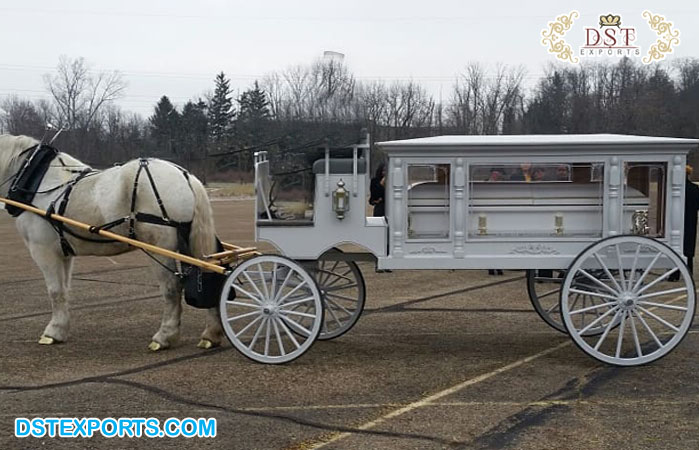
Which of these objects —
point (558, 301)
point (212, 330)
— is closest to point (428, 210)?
point (558, 301)

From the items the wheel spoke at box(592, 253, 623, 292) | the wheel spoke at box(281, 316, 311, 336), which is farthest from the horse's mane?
the wheel spoke at box(592, 253, 623, 292)

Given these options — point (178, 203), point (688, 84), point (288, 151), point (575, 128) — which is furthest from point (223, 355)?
point (688, 84)

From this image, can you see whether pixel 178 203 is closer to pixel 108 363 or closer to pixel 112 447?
pixel 108 363

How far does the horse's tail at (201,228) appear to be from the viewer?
693 centimetres

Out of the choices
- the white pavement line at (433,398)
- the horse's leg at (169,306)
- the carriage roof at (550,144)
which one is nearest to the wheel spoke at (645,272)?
the carriage roof at (550,144)

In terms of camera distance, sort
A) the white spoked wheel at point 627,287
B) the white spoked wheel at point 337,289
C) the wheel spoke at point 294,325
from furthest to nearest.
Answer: the white spoked wheel at point 337,289 < the wheel spoke at point 294,325 < the white spoked wheel at point 627,287

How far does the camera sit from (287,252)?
646 cm

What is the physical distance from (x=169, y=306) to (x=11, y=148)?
2464 millimetres

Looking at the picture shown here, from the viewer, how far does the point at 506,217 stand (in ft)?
21.1

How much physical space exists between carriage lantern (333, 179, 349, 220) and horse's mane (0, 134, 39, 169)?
347cm

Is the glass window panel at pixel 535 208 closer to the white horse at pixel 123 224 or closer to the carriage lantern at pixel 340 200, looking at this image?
the carriage lantern at pixel 340 200

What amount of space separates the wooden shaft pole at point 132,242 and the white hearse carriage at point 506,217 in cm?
32

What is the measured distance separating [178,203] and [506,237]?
9.98 ft

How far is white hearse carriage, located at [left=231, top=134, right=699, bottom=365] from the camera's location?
20.1 feet
